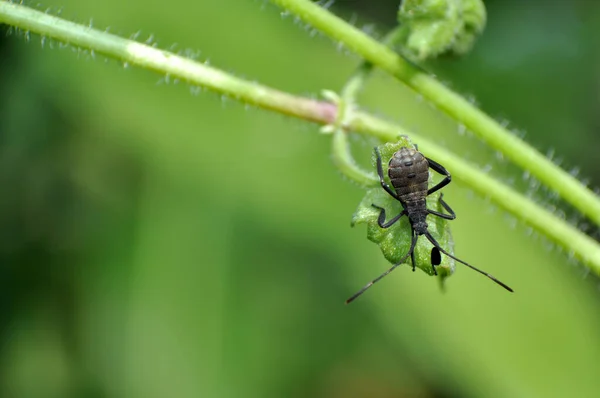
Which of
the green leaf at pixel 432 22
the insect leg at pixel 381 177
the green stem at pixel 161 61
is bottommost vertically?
the green stem at pixel 161 61

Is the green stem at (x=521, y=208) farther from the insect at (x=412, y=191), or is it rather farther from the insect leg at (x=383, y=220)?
the insect leg at (x=383, y=220)

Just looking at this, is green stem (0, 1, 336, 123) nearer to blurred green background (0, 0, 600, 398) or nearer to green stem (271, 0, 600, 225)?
green stem (271, 0, 600, 225)

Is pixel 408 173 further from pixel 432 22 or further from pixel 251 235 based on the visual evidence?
pixel 251 235

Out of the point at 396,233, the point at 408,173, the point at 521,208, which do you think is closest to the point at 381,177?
the point at 408,173

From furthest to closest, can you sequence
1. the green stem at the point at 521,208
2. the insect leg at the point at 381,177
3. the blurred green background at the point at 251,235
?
the blurred green background at the point at 251,235, the green stem at the point at 521,208, the insect leg at the point at 381,177

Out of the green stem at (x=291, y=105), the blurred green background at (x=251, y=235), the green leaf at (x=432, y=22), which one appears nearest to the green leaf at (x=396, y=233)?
the green stem at (x=291, y=105)

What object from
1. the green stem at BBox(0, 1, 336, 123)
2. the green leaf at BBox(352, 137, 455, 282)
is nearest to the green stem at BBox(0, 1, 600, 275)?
the green stem at BBox(0, 1, 336, 123)

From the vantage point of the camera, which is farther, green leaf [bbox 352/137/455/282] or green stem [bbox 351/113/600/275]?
green stem [bbox 351/113/600/275]
